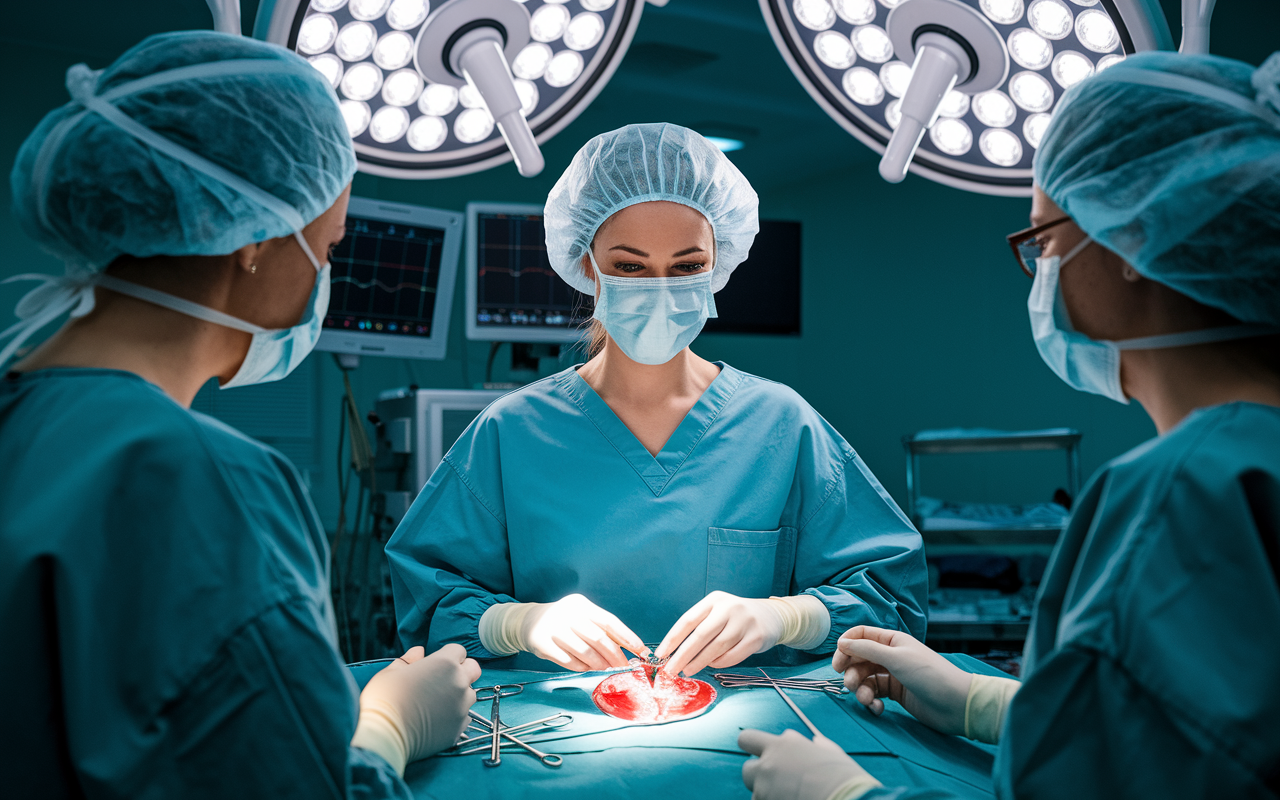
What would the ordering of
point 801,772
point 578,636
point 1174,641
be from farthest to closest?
point 578,636
point 801,772
point 1174,641

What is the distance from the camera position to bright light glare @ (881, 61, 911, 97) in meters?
1.16

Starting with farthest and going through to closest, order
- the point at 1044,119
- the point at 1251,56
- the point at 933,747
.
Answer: the point at 1251,56 < the point at 1044,119 < the point at 933,747

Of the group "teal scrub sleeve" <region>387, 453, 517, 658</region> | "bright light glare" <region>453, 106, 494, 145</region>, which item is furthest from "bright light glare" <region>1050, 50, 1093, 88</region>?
"teal scrub sleeve" <region>387, 453, 517, 658</region>

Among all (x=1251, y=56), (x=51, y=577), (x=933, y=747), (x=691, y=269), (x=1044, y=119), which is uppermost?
(x=1251, y=56)

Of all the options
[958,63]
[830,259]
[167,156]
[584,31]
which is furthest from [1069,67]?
[830,259]

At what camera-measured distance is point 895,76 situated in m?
1.16

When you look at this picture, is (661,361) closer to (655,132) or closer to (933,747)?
(655,132)

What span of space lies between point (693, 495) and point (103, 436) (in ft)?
3.25

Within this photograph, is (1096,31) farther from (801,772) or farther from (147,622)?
(147,622)

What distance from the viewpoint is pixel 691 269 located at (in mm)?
1584

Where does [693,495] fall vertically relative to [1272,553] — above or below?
below

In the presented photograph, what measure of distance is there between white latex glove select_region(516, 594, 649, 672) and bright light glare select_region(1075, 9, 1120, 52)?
1041mm

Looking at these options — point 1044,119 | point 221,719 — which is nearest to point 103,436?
point 221,719

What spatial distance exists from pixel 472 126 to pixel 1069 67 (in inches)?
32.4
